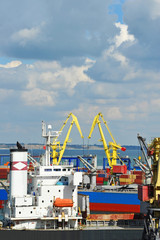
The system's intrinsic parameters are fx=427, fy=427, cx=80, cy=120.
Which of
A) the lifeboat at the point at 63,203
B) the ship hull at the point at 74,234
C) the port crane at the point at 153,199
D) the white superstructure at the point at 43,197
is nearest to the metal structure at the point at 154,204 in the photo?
the port crane at the point at 153,199

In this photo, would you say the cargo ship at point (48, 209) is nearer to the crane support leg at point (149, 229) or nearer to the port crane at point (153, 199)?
the crane support leg at point (149, 229)

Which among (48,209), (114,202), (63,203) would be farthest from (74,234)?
(114,202)

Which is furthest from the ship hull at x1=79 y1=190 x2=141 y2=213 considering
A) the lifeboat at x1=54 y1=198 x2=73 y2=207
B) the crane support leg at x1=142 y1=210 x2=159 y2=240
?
the lifeboat at x1=54 y1=198 x2=73 y2=207

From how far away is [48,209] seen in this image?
135ft

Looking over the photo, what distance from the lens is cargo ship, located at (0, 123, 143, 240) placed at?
132ft

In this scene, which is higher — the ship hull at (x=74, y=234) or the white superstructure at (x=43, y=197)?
the white superstructure at (x=43, y=197)

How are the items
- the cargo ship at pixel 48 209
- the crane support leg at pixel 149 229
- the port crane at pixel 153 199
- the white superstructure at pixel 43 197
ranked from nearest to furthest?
the crane support leg at pixel 149 229 < the port crane at pixel 153 199 < the cargo ship at pixel 48 209 < the white superstructure at pixel 43 197

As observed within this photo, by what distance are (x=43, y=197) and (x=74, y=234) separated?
458 centimetres

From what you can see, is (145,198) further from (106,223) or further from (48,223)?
(48,223)

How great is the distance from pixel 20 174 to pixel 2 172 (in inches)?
2190

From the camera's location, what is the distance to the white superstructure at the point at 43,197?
1593 inches

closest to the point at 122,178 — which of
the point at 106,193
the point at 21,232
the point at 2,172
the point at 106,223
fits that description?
the point at 106,193

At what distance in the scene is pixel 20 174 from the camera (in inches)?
1638

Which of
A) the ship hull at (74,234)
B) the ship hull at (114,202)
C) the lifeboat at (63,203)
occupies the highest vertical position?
the lifeboat at (63,203)
